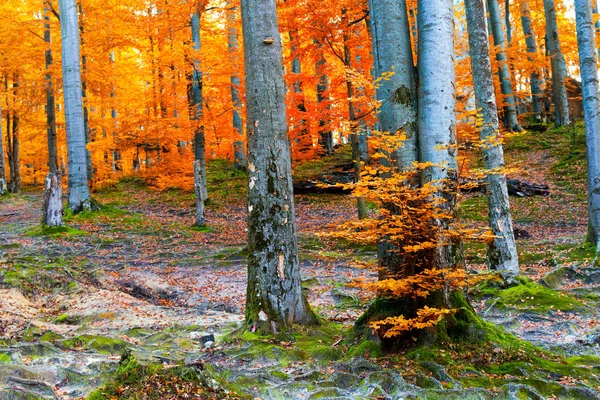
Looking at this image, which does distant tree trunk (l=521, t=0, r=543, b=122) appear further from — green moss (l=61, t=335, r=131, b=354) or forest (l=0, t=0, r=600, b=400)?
green moss (l=61, t=335, r=131, b=354)

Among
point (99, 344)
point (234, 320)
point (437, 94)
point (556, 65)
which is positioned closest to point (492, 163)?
point (437, 94)

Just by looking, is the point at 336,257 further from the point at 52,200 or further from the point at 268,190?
the point at 52,200

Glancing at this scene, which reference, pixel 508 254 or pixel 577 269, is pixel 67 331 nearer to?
pixel 508 254

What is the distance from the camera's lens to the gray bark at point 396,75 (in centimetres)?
411

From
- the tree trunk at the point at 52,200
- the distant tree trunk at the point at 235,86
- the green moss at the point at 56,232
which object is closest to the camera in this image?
the green moss at the point at 56,232

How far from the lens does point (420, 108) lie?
4.11 m

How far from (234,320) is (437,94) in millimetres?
3685

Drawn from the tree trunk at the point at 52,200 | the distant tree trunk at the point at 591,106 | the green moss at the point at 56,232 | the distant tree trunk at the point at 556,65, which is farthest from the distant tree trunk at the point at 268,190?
the distant tree trunk at the point at 556,65

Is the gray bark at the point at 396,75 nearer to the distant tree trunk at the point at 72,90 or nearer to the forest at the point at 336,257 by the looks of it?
the forest at the point at 336,257

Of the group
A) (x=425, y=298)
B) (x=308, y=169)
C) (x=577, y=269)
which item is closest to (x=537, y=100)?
(x=308, y=169)

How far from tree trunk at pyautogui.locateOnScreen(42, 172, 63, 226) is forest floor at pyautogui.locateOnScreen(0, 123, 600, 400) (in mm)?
324

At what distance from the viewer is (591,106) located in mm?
7766

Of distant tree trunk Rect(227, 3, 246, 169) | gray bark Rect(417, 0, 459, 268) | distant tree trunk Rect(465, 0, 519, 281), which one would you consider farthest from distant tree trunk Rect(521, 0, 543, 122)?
gray bark Rect(417, 0, 459, 268)

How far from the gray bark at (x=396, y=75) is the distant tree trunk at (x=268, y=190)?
112cm
